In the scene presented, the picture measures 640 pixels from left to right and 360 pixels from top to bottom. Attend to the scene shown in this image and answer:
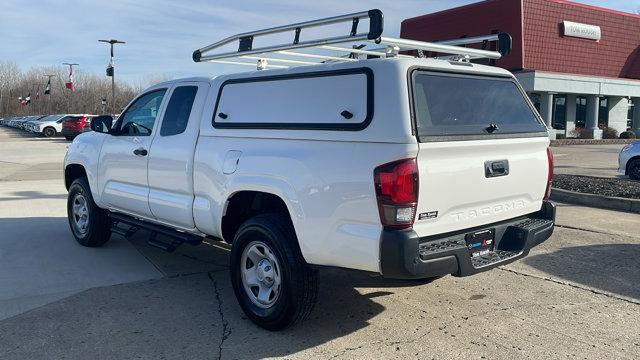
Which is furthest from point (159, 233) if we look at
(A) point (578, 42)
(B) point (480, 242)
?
(A) point (578, 42)

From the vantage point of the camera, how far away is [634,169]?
1284cm

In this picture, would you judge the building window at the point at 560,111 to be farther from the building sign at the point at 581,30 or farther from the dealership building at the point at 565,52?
the building sign at the point at 581,30

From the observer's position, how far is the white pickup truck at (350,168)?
11.7 feet

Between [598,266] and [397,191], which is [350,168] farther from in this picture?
[598,266]

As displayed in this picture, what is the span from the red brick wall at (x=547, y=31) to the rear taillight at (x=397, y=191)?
29046 millimetres

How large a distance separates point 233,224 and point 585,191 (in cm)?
806

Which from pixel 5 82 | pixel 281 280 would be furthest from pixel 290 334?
pixel 5 82

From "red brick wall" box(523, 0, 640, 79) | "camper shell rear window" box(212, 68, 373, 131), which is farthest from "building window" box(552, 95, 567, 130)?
"camper shell rear window" box(212, 68, 373, 131)

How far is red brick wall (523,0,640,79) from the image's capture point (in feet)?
99.8

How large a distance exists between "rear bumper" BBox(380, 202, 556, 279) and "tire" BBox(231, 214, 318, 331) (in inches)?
29.0

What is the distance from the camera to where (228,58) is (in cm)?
500

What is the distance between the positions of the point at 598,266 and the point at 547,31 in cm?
2838

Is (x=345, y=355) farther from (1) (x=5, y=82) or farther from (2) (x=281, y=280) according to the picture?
(1) (x=5, y=82)

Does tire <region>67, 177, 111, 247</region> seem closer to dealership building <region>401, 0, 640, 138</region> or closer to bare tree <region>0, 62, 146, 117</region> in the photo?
dealership building <region>401, 0, 640, 138</region>
